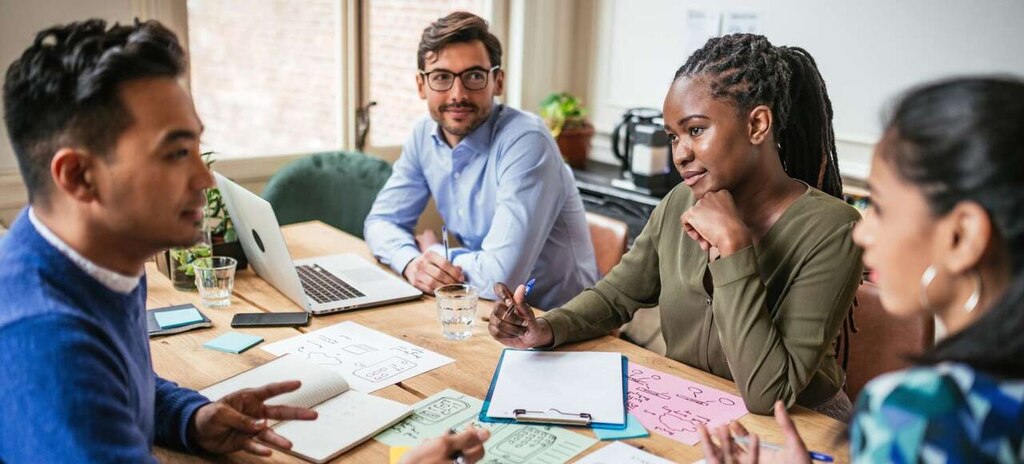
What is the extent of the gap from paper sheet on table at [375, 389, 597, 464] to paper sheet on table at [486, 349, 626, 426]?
1.5 inches

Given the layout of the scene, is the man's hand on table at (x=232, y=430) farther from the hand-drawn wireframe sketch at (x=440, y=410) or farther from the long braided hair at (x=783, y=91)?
the long braided hair at (x=783, y=91)

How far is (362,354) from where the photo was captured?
5.13 ft

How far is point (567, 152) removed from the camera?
3.75 m

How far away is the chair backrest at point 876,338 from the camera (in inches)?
68.2

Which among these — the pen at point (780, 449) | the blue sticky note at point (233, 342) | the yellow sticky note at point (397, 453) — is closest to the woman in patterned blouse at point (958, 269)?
the pen at point (780, 449)

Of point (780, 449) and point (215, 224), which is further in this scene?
point (215, 224)

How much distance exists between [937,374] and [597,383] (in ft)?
2.39

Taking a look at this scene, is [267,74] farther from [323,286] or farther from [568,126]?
[323,286]

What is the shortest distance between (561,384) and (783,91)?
0.68 meters

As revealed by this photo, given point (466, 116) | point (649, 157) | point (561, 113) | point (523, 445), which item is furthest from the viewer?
point (561, 113)

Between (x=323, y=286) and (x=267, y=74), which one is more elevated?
(x=267, y=74)

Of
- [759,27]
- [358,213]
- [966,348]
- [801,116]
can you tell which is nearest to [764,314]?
[801,116]

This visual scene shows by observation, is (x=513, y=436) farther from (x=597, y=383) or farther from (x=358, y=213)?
(x=358, y=213)

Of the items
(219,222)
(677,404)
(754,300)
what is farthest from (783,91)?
(219,222)
